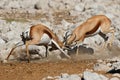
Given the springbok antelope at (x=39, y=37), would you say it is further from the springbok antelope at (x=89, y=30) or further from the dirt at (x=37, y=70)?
the dirt at (x=37, y=70)

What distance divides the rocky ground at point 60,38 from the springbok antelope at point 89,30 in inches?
13.4

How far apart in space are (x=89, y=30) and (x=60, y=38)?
3.12 feet

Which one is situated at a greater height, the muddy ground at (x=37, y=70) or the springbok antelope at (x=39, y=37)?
the springbok antelope at (x=39, y=37)

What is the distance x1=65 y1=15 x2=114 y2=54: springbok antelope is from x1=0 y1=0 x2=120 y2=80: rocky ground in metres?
0.34

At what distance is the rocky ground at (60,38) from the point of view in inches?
387

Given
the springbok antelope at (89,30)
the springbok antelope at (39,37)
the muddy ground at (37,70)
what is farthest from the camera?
the springbok antelope at (89,30)

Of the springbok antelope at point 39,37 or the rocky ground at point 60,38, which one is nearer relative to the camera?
the rocky ground at point 60,38

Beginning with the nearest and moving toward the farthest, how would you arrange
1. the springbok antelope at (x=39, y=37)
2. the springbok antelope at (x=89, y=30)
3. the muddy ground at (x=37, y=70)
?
the muddy ground at (x=37, y=70) → the springbok antelope at (x=39, y=37) → the springbok antelope at (x=89, y=30)

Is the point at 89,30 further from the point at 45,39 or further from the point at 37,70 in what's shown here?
the point at 37,70

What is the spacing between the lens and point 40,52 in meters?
13.5

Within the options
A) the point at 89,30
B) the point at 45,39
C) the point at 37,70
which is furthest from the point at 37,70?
the point at 89,30

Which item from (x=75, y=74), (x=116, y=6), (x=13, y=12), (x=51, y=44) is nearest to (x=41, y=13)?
(x=13, y=12)

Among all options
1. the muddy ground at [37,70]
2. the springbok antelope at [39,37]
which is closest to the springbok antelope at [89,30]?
the springbok antelope at [39,37]

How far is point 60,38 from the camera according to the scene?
14406 millimetres
